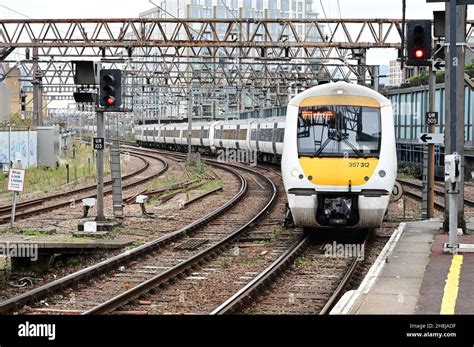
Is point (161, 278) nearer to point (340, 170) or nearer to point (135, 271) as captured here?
point (135, 271)

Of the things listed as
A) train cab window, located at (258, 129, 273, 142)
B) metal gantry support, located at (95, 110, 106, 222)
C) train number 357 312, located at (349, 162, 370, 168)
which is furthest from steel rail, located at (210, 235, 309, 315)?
train cab window, located at (258, 129, 273, 142)

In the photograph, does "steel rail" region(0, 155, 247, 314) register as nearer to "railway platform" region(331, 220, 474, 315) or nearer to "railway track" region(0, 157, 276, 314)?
"railway track" region(0, 157, 276, 314)

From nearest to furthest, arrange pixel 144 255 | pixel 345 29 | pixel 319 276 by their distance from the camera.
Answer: pixel 319 276 < pixel 144 255 < pixel 345 29

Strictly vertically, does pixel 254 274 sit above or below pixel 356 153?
below

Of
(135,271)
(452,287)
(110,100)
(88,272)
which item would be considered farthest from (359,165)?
(110,100)

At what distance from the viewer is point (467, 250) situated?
12953 mm

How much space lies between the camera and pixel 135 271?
42.9ft

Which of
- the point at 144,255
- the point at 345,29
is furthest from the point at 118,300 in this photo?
the point at 345,29

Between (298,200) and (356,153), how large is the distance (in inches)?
50.4

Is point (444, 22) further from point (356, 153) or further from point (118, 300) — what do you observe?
point (118, 300)

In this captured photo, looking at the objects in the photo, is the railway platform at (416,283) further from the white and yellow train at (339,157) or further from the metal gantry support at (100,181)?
the metal gantry support at (100,181)

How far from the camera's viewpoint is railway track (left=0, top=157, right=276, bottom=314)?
10445mm

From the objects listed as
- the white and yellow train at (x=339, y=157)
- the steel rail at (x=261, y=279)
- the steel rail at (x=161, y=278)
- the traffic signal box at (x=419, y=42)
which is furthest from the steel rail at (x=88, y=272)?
the traffic signal box at (x=419, y=42)
